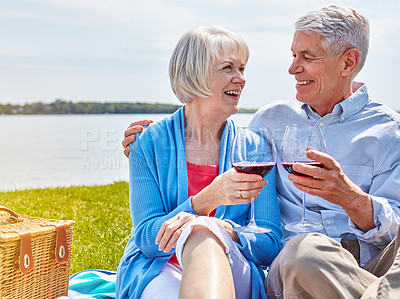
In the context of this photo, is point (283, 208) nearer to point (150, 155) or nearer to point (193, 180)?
point (193, 180)

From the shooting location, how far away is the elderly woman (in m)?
2.35

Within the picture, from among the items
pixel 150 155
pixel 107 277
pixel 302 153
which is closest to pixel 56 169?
pixel 107 277

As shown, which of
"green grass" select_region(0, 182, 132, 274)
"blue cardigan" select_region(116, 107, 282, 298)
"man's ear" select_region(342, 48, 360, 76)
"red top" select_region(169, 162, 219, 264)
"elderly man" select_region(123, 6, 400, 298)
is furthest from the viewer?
"green grass" select_region(0, 182, 132, 274)

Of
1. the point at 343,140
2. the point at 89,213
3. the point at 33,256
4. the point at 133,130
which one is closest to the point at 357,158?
the point at 343,140

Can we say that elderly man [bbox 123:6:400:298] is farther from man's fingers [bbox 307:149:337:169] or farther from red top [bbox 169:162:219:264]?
red top [bbox 169:162:219:264]

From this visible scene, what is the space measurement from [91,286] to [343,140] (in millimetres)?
1920

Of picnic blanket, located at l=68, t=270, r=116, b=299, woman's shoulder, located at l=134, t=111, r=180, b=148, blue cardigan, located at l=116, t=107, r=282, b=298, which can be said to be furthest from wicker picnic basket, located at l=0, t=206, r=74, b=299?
woman's shoulder, located at l=134, t=111, r=180, b=148

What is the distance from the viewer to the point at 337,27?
9.55 ft

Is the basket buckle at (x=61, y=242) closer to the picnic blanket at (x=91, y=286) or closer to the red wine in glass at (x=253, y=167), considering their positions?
the picnic blanket at (x=91, y=286)

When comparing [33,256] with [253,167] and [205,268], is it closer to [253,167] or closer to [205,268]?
[205,268]

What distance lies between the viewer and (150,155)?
9.21 feet

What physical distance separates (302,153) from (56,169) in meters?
8.98

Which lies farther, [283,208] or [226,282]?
[283,208]

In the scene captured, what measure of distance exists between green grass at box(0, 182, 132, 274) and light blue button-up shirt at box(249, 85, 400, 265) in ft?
6.16
